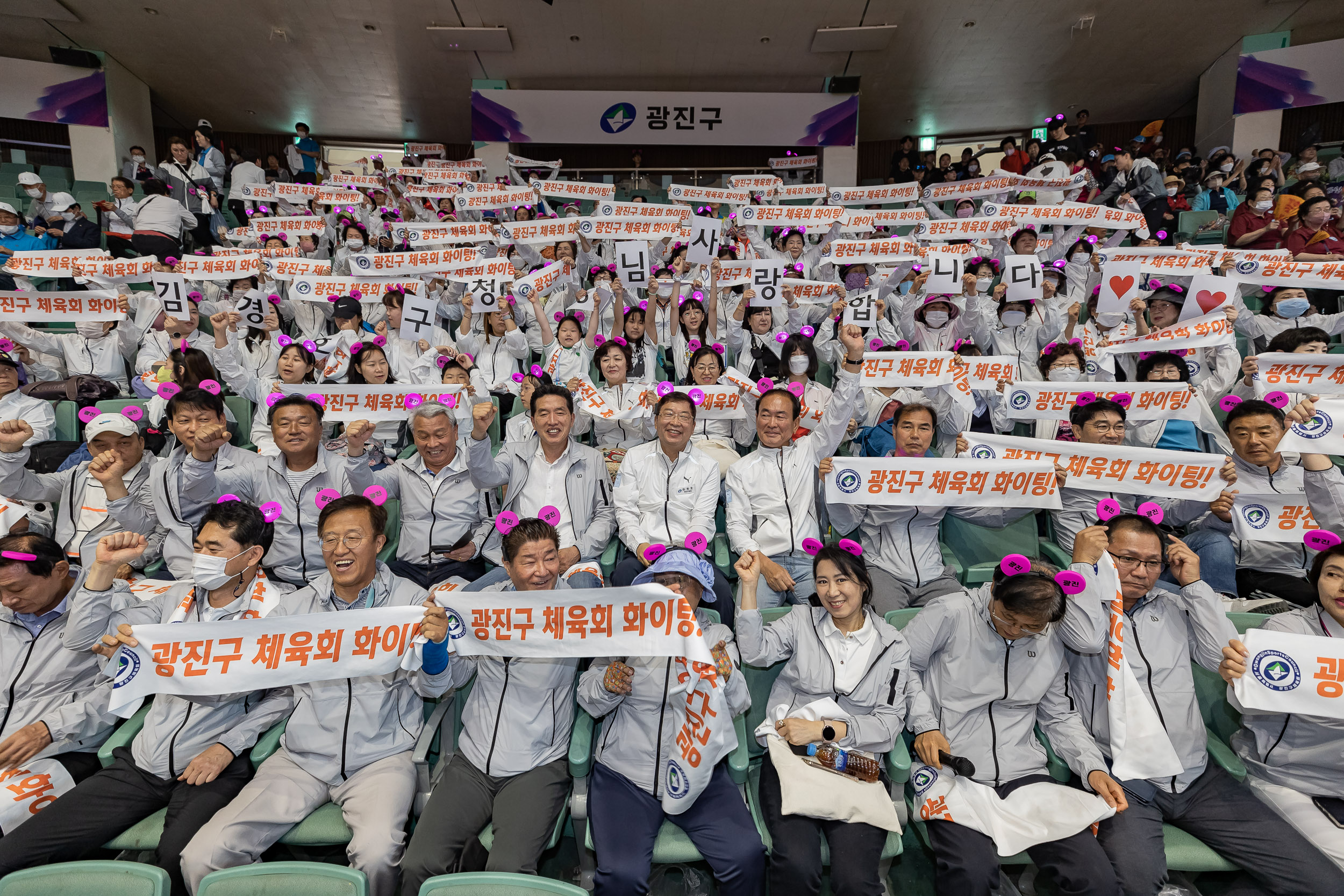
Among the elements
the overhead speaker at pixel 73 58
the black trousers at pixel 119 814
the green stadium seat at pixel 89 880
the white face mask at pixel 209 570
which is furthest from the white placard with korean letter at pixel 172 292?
the overhead speaker at pixel 73 58

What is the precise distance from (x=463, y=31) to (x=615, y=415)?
34.9 ft

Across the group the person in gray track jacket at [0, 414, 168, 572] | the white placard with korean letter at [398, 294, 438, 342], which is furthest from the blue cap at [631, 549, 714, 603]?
the white placard with korean letter at [398, 294, 438, 342]

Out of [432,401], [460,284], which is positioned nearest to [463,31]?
[460,284]

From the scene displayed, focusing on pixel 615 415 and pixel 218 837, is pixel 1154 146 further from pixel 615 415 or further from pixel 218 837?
pixel 218 837

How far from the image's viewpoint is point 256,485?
354cm

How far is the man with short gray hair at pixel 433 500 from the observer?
3.58 m

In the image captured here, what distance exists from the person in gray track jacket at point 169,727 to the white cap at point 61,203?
9562 mm

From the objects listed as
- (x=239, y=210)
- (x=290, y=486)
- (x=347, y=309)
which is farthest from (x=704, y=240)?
(x=239, y=210)

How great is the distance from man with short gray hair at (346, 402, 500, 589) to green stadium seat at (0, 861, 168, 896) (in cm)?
185

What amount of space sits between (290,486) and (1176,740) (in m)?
4.21

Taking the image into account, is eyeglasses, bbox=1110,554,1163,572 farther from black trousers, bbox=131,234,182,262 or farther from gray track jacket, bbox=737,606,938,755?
black trousers, bbox=131,234,182,262

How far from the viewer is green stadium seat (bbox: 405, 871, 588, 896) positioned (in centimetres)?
165

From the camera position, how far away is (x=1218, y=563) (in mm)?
3447

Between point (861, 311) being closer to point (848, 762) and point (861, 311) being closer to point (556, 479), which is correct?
point (556, 479)
